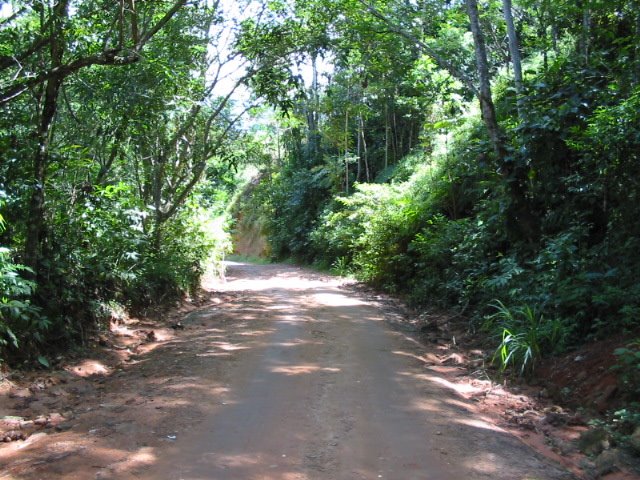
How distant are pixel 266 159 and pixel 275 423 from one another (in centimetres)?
1399

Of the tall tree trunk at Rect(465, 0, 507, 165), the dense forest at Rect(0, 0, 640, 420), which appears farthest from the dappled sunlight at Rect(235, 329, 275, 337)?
the tall tree trunk at Rect(465, 0, 507, 165)

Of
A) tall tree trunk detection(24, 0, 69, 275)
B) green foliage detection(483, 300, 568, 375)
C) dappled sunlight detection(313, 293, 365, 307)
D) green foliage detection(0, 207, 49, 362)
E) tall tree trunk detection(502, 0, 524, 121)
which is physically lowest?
dappled sunlight detection(313, 293, 365, 307)

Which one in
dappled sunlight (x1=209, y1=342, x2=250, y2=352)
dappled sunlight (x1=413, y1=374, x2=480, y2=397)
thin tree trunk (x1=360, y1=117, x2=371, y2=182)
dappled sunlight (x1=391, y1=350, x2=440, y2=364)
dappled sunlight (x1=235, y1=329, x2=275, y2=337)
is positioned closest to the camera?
dappled sunlight (x1=413, y1=374, x2=480, y2=397)

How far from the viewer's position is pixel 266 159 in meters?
18.2

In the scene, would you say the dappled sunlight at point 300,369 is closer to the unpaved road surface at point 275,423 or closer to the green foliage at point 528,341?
the unpaved road surface at point 275,423

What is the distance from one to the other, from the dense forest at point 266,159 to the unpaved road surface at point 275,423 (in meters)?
1.51

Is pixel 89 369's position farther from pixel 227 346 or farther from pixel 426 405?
pixel 426 405

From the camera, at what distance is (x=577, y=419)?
5.33 meters

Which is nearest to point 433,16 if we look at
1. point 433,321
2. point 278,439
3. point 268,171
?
point 433,321

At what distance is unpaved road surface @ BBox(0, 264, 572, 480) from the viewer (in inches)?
160

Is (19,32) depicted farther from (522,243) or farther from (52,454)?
(522,243)

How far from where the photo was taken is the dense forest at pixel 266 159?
23.5 feet

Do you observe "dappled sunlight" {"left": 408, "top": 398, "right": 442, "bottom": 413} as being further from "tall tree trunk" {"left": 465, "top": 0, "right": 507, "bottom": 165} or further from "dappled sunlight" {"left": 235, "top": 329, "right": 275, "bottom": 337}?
"tall tree trunk" {"left": 465, "top": 0, "right": 507, "bottom": 165}

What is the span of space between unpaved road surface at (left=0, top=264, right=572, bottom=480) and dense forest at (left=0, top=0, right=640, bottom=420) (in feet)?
4.96
